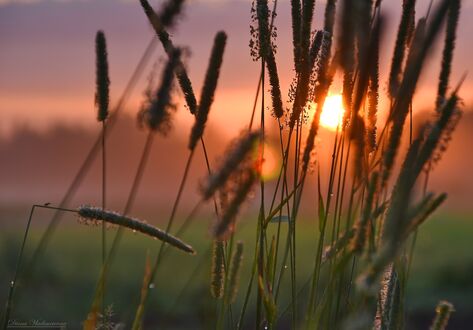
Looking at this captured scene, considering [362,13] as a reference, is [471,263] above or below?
above

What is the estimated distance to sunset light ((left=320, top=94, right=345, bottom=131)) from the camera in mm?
1943

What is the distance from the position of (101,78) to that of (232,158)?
726 millimetres

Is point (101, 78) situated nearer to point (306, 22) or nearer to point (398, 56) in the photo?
point (306, 22)

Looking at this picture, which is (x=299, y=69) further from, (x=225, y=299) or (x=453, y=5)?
(x=225, y=299)

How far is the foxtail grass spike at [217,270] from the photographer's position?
6.72 feet

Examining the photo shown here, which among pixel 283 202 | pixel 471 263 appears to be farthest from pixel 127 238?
pixel 283 202

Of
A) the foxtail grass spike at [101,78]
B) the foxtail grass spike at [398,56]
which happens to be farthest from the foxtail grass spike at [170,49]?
the foxtail grass spike at [398,56]

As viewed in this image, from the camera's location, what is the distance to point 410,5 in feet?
6.24

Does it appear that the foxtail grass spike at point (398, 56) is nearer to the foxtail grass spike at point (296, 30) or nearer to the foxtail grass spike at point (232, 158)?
the foxtail grass spike at point (296, 30)

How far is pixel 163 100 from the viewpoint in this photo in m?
1.52

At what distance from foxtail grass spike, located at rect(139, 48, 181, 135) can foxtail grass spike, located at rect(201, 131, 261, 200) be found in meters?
0.23

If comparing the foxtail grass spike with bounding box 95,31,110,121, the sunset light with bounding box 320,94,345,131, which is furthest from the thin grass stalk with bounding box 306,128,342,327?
the foxtail grass spike with bounding box 95,31,110,121

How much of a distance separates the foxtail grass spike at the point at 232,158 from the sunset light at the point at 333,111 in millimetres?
613

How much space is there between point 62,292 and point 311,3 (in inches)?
376
